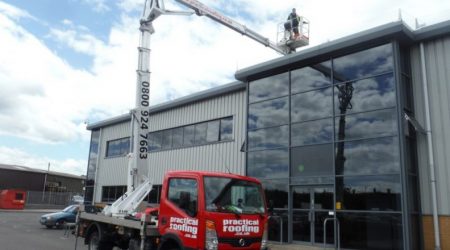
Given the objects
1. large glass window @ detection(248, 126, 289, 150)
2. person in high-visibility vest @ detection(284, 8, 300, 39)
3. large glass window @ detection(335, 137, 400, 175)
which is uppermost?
→ person in high-visibility vest @ detection(284, 8, 300, 39)

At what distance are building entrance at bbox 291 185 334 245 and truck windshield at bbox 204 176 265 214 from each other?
4.66 metres

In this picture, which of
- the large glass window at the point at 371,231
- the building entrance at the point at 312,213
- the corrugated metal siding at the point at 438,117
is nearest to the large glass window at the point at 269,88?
the building entrance at the point at 312,213

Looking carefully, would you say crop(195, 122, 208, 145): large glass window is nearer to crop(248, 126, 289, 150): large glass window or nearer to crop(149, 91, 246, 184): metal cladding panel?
crop(149, 91, 246, 184): metal cladding panel

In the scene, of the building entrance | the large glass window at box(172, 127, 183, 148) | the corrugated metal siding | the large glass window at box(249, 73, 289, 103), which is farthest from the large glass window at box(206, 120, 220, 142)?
the corrugated metal siding

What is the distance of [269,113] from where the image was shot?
645 inches

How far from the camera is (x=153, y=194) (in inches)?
884

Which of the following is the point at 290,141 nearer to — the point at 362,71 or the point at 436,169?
the point at 362,71

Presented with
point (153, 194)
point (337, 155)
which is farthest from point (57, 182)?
point (337, 155)

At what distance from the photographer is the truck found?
340 inches

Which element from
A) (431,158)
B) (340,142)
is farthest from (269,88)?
(431,158)

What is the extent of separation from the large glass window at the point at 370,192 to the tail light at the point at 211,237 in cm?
605

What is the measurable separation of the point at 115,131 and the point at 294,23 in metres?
13.1

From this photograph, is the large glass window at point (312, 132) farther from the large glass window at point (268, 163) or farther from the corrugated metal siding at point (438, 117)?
the corrugated metal siding at point (438, 117)

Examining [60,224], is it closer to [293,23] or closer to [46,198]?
[293,23]
